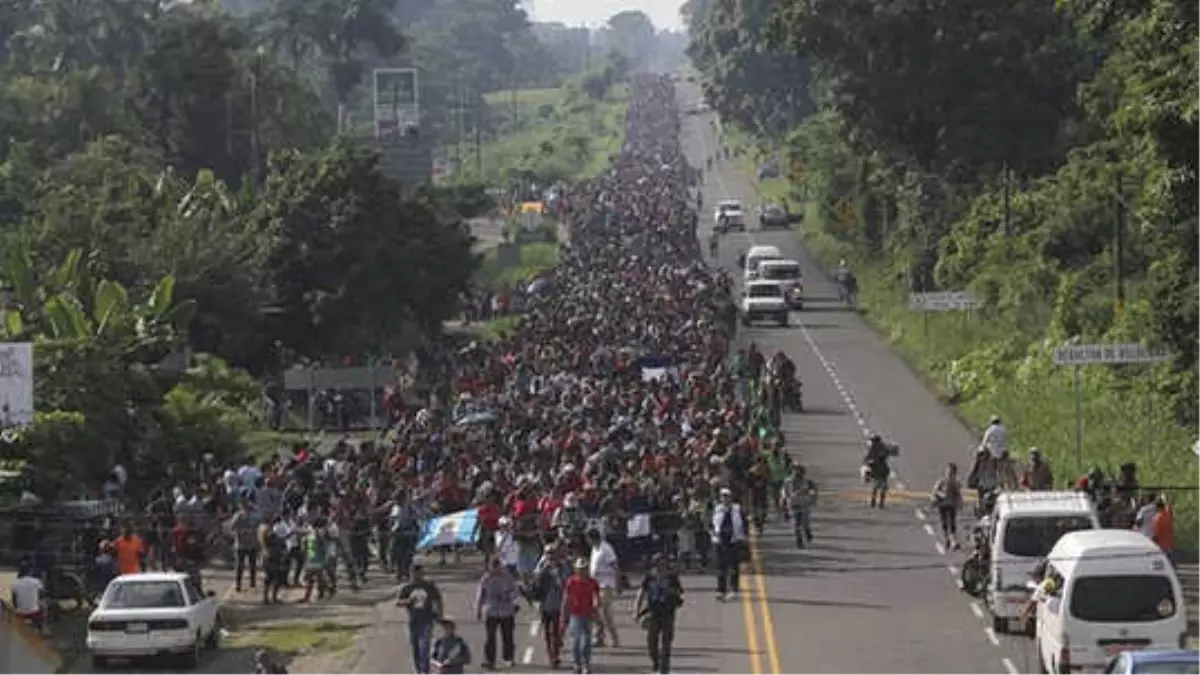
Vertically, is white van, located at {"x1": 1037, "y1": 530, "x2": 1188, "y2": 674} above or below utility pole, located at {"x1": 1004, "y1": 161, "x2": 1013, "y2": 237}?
below

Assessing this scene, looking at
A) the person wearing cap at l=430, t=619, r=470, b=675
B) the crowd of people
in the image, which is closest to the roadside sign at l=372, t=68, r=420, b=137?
the crowd of people

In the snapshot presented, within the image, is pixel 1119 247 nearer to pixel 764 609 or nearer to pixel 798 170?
pixel 764 609

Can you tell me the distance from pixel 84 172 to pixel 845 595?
46530 mm

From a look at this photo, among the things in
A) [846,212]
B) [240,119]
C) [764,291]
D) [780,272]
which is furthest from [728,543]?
[240,119]

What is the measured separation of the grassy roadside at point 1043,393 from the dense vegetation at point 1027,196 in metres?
0.07

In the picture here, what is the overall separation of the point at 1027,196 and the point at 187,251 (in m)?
23.2

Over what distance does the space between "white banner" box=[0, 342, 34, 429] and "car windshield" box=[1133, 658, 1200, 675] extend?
69.3 feet

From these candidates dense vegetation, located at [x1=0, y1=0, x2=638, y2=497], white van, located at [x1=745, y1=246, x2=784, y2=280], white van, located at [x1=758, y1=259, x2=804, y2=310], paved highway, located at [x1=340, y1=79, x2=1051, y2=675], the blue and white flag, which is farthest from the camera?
white van, located at [x1=745, y1=246, x2=784, y2=280]

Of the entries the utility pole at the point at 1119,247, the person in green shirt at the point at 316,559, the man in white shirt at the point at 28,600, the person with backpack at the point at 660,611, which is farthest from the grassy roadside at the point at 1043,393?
the man in white shirt at the point at 28,600

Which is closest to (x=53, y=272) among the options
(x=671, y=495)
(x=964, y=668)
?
(x=671, y=495)

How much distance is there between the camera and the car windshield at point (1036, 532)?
30734 mm

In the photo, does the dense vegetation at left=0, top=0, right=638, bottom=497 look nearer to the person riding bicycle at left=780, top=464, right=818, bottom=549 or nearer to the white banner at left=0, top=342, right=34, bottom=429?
the white banner at left=0, top=342, right=34, bottom=429

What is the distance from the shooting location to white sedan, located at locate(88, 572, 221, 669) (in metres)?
31.0

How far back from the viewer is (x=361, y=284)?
66.0 meters
